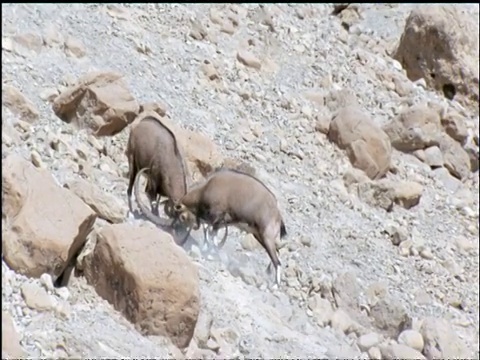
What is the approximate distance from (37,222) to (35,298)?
1.55 ft

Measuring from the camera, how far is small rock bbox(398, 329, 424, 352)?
747 cm

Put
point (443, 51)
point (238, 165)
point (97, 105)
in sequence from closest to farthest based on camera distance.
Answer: point (97, 105)
point (238, 165)
point (443, 51)

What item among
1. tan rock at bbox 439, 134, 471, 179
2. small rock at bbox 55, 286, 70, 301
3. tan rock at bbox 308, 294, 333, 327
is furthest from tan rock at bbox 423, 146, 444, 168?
small rock at bbox 55, 286, 70, 301

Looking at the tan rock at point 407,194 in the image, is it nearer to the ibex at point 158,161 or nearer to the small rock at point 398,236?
the small rock at point 398,236

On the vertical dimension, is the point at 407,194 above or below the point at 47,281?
below

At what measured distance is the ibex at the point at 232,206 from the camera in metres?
7.52

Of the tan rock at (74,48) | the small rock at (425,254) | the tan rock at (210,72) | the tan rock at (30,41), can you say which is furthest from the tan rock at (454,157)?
the tan rock at (30,41)

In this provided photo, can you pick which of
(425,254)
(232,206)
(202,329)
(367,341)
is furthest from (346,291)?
(202,329)

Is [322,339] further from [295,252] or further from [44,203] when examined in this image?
[44,203]

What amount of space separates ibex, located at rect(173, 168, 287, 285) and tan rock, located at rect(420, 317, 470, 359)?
130cm

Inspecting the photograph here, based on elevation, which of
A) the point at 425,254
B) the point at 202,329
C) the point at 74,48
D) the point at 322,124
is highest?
the point at 74,48

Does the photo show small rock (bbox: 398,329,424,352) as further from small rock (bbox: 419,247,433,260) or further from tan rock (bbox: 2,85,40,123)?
tan rock (bbox: 2,85,40,123)

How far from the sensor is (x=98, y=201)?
264 inches

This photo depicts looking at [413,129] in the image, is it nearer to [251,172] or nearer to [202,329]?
[251,172]
